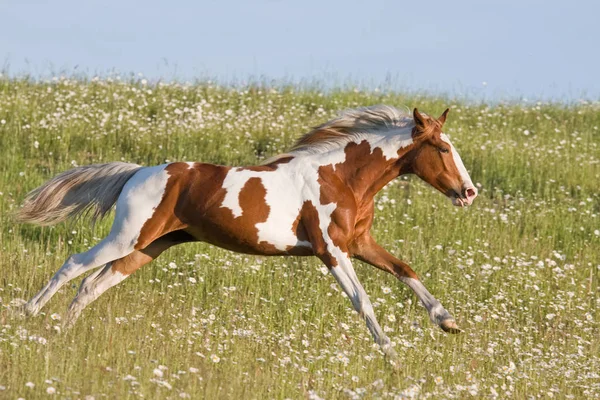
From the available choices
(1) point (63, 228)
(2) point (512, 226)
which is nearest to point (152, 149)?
(1) point (63, 228)

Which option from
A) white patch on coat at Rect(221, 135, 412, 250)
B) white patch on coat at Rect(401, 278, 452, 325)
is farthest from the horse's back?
white patch on coat at Rect(401, 278, 452, 325)

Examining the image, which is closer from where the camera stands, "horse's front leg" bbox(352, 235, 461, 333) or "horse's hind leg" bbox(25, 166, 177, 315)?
"horse's front leg" bbox(352, 235, 461, 333)

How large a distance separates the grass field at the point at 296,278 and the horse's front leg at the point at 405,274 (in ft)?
0.89

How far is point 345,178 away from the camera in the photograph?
23.5ft

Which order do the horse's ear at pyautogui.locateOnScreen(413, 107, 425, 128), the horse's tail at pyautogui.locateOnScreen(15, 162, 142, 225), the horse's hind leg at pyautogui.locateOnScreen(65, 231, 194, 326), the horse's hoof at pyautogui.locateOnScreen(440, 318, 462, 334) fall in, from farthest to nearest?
the horse's tail at pyautogui.locateOnScreen(15, 162, 142, 225), the horse's hind leg at pyautogui.locateOnScreen(65, 231, 194, 326), the horse's ear at pyautogui.locateOnScreen(413, 107, 425, 128), the horse's hoof at pyautogui.locateOnScreen(440, 318, 462, 334)

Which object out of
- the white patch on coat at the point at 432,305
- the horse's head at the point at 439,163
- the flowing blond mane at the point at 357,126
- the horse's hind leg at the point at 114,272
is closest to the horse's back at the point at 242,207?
the horse's hind leg at the point at 114,272

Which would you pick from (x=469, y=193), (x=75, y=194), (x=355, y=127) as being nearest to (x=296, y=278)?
(x=355, y=127)

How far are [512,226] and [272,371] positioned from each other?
6374 millimetres

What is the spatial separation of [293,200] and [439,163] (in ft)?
3.48

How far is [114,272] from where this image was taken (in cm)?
731

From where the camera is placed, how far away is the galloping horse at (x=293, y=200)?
22.8ft

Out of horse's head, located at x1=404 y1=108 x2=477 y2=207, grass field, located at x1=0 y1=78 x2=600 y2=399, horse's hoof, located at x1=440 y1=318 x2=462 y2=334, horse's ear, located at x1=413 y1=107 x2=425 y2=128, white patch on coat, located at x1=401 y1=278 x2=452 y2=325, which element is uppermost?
horse's ear, located at x1=413 y1=107 x2=425 y2=128

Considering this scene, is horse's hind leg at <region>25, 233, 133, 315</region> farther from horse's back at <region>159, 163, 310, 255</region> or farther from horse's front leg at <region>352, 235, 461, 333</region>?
horse's front leg at <region>352, 235, 461, 333</region>

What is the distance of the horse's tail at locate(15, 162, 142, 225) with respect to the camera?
7375 millimetres
